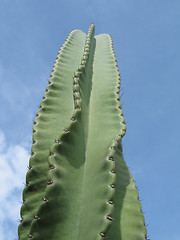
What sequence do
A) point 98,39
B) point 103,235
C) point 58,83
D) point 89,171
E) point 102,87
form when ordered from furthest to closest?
point 98,39
point 102,87
point 58,83
point 89,171
point 103,235

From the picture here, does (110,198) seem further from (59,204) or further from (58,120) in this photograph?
(58,120)

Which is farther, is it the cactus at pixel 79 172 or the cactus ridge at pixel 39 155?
the cactus ridge at pixel 39 155

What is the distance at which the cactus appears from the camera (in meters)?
1.82

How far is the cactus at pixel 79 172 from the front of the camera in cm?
182

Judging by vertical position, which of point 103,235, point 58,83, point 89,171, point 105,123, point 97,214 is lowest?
point 103,235

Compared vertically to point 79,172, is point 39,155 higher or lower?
higher

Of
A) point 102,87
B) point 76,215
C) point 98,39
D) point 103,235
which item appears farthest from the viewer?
point 98,39

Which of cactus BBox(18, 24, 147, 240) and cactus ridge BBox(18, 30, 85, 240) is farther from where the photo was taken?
cactus ridge BBox(18, 30, 85, 240)

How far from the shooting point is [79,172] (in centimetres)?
210

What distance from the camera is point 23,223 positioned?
7.07 ft

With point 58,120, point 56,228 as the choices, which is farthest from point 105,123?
point 56,228

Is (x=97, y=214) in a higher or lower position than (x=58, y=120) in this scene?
lower

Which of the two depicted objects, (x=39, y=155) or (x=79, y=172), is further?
(x=39, y=155)

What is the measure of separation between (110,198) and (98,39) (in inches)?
138
